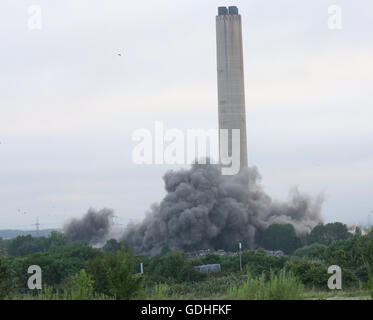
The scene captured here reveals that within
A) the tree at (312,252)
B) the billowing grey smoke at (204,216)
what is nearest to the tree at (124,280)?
the tree at (312,252)

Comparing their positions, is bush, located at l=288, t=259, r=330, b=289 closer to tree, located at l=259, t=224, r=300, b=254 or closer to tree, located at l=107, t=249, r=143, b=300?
tree, located at l=107, t=249, r=143, b=300

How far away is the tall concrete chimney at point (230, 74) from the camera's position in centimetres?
6366

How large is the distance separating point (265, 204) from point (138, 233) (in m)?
11.2

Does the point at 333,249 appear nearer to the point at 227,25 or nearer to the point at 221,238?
the point at 221,238

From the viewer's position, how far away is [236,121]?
63.9 meters

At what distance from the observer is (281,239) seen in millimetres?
59750

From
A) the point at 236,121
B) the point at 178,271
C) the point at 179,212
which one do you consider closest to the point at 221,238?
the point at 179,212

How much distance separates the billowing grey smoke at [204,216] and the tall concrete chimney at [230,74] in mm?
4279

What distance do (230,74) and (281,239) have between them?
46.4ft

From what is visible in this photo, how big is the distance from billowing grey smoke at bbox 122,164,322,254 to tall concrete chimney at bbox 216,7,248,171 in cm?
428

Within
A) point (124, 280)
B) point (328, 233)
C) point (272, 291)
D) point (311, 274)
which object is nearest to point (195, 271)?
point (311, 274)

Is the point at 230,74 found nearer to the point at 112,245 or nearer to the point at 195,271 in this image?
the point at 112,245

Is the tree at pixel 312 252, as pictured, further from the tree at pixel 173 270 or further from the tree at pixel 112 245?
the tree at pixel 112 245

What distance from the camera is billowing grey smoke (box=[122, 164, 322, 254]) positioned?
194 ft
